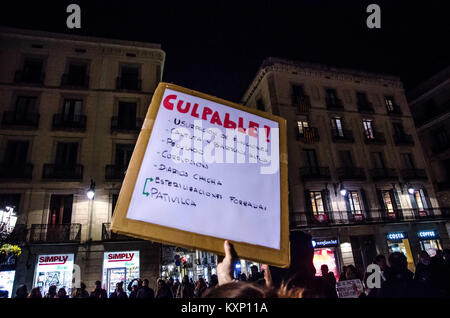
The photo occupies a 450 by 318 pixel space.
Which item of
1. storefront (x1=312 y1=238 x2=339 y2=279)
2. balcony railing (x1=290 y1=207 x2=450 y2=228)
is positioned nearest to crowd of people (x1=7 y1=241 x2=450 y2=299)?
storefront (x1=312 y1=238 x2=339 y2=279)

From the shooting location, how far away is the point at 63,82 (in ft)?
60.7

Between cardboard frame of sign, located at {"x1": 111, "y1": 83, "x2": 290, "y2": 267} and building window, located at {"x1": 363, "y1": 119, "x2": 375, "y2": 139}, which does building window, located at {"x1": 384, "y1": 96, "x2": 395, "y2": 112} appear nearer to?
building window, located at {"x1": 363, "y1": 119, "x2": 375, "y2": 139}

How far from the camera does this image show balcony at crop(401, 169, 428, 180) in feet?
78.2

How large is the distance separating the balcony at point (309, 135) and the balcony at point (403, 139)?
867cm

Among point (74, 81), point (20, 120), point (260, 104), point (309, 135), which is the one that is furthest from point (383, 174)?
point (20, 120)

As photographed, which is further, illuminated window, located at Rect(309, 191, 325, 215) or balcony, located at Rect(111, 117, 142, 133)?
illuminated window, located at Rect(309, 191, 325, 215)

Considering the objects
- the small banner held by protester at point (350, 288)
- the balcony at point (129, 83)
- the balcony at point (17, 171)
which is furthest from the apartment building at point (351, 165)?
the balcony at point (17, 171)

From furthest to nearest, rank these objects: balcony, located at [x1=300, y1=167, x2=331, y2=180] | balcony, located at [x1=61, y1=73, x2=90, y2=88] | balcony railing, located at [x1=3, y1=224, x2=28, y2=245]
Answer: balcony, located at [x1=300, y1=167, x2=331, y2=180] < balcony, located at [x1=61, y1=73, x2=90, y2=88] < balcony railing, located at [x1=3, y1=224, x2=28, y2=245]

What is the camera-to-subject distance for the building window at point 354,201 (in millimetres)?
21609

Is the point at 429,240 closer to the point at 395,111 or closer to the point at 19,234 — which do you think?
the point at 395,111

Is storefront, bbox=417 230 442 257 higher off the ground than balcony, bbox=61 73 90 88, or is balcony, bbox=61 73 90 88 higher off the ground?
balcony, bbox=61 73 90 88

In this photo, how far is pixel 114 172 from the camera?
1683cm

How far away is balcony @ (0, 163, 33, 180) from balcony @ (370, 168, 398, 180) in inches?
1017

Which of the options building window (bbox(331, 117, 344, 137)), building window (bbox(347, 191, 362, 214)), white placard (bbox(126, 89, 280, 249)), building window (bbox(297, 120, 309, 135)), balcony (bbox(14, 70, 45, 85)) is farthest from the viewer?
building window (bbox(331, 117, 344, 137))
